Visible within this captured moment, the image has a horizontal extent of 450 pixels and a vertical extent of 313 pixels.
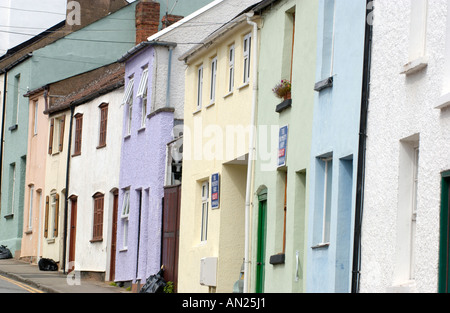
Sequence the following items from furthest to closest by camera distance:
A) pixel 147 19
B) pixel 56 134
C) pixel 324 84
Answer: pixel 56 134
pixel 147 19
pixel 324 84

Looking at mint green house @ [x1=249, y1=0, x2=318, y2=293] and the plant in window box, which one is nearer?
mint green house @ [x1=249, y1=0, x2=318, y2=293]

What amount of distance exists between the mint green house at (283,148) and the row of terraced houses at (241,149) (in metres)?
0.05

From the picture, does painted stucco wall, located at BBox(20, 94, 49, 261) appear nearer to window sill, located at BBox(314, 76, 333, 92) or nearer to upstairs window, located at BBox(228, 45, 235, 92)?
upstairs window, located at BBox(228, 45, 235, 92)

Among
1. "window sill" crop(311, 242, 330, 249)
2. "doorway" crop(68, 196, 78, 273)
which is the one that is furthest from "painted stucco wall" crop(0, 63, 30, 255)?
"window sill" crop(311, 242, 330, 249)

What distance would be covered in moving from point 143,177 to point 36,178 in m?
11.5

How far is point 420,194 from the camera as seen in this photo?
13.2m

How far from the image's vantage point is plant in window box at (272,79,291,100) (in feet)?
63.0

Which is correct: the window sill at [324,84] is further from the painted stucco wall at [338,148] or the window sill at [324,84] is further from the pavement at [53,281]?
the pavement at [53,281]

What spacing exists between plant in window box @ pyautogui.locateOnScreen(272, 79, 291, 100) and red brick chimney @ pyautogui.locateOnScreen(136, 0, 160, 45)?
16.9 metres

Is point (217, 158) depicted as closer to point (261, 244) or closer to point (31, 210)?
point (261, 244)

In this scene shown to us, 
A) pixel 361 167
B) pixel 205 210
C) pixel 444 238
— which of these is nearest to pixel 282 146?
pixel 361 167

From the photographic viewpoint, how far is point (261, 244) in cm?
2088

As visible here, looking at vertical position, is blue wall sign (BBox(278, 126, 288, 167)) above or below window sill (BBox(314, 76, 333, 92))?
below
